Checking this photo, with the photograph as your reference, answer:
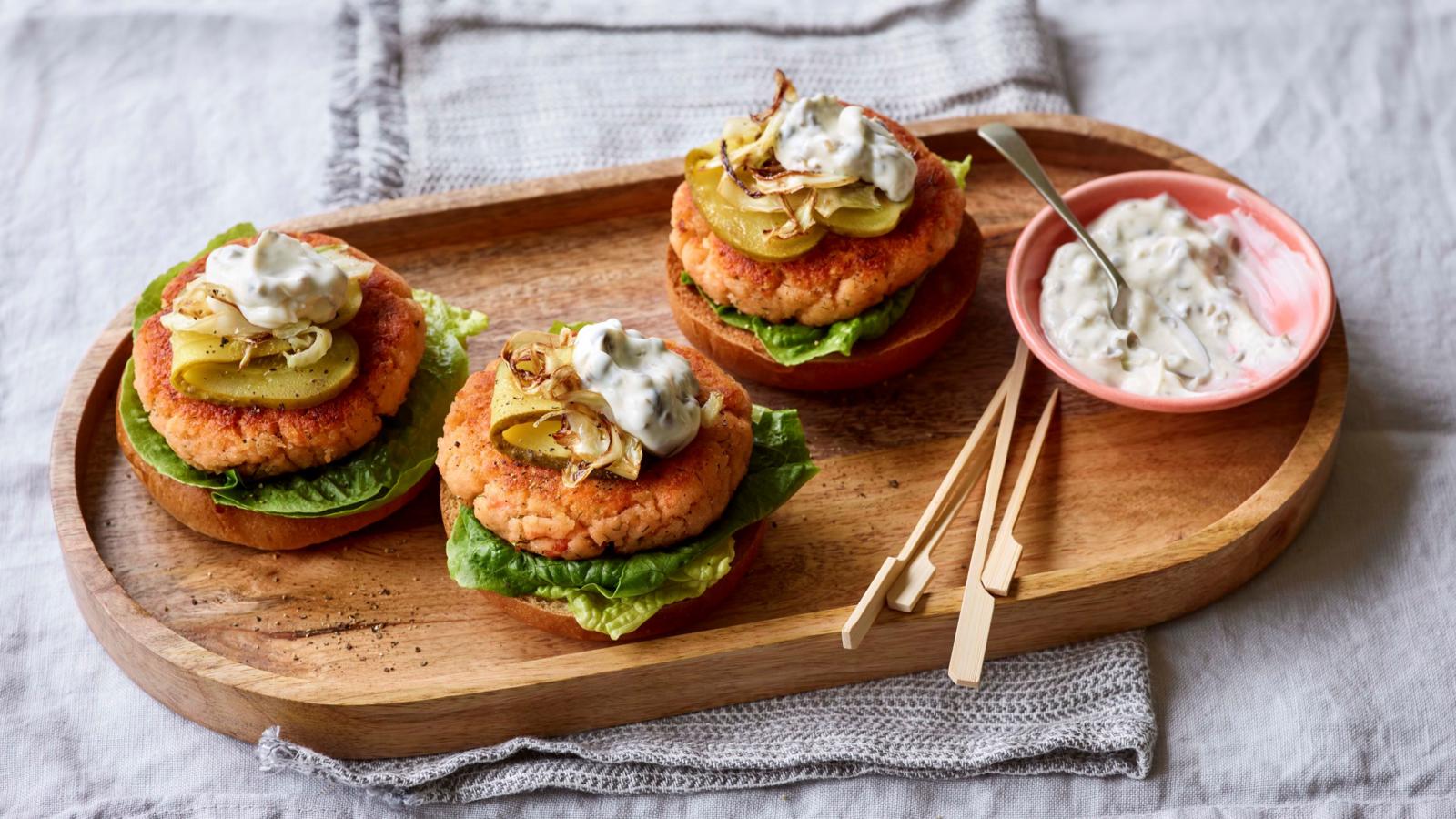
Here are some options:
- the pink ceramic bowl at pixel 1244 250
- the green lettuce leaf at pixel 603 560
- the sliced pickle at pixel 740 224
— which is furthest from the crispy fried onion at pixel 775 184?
the green lettuce leaf at pixel 603 560

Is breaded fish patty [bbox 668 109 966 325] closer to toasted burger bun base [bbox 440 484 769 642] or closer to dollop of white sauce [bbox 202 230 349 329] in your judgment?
toasted burger bun base [bbox 440 484 769 642]

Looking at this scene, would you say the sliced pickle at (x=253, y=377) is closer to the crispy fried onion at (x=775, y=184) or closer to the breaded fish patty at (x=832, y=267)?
the breaded fish patty at (x=832, y=267)

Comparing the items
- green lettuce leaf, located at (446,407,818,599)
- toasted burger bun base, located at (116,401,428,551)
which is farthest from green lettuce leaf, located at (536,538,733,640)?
toasted burger bun base, located at (116,401,428,551)

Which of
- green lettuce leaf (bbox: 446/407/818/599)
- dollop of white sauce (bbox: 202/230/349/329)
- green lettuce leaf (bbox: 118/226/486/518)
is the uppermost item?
dollop of white sauce (bbox: 202/230/349/329)

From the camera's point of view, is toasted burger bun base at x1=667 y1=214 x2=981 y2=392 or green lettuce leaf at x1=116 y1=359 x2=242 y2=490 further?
toasted burger bun base at x1=667 y1=214 x2=981 y2=392

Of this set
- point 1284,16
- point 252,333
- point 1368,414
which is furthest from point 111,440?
point 1284,16

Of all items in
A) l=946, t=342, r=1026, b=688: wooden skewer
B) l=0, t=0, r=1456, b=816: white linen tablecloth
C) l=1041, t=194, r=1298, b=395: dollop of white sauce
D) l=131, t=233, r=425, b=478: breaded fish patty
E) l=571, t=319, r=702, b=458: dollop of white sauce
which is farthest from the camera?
l=1041, t=194, r=1298, b=395: dollop of white sauce

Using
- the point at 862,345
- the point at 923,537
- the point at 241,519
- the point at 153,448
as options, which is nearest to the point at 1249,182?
the point at 862,345
